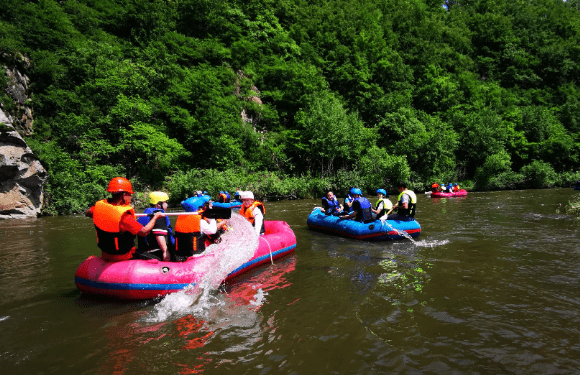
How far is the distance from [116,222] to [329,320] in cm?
294

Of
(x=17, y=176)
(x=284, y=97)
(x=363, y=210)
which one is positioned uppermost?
(x=284, y=97)

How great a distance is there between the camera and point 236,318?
392cm

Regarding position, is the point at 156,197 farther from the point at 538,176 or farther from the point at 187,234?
the point at 538,176

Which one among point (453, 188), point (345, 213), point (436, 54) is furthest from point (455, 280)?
point (436, 54)

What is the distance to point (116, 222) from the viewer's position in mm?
4258

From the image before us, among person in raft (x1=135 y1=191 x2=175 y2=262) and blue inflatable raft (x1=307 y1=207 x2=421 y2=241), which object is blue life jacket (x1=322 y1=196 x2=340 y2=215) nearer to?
blue inflatable raft (x1=307 y1=207 x2=421 y2=241)

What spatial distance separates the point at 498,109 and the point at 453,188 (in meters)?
17.2

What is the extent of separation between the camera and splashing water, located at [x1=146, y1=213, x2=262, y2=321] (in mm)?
4219

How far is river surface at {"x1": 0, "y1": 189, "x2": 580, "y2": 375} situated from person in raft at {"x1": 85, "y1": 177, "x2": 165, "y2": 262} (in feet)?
2.42

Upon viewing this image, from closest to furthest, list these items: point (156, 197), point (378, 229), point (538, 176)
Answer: point (156, 197)
point (378, 229)
point (538, 176)

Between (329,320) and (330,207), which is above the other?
(330,207)

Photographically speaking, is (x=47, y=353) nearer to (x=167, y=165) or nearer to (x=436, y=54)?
(x=167, y=165)

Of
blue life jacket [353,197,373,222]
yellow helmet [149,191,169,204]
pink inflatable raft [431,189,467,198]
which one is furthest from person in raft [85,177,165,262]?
pink inflatable raft [431,189,467,198]

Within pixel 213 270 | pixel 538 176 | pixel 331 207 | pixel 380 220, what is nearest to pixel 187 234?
pixel 213 270
